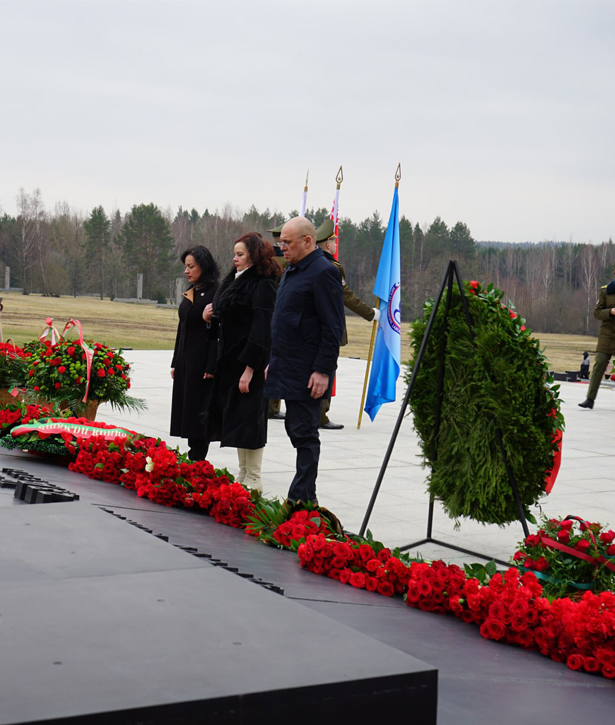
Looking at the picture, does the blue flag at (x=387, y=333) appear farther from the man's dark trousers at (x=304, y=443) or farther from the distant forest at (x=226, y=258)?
the distant forest at (x=226, y=258)

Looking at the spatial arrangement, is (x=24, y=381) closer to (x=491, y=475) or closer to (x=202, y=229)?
(x=491, y=475)

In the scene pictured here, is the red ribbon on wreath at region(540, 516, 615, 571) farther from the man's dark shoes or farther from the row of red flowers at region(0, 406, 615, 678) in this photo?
the man's dark shoes

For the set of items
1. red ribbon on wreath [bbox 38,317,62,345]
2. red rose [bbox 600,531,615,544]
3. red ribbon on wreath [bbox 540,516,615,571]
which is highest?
red ribbon on wreath [bbox 38,317,62,345]

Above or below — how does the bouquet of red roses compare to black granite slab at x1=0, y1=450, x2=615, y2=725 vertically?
above

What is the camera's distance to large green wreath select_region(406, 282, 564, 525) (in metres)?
4.31

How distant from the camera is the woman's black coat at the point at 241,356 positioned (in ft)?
18.9

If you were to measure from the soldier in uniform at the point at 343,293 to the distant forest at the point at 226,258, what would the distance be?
5687 centimetres

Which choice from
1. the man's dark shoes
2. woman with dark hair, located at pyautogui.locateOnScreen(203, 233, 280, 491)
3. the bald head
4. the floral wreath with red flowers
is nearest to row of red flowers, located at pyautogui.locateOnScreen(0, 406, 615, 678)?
woman with dark hair, located at pyautogui.locateOnScreen(203, 233, 280, 491)

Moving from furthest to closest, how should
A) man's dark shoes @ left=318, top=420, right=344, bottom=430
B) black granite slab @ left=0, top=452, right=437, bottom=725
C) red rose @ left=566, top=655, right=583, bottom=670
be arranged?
man's dark shoes @ left=318, top=420, right=344, bottom=430 → red rose @ left=566, top=655, right=583, bottom=670 → black granite slab @ left=0, top=452, right=437, bottom=725

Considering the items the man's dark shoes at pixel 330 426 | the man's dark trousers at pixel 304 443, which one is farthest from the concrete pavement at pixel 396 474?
the man's dark trousers at pixel 304 443

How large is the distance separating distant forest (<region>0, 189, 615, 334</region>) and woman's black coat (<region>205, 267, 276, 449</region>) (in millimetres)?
61087

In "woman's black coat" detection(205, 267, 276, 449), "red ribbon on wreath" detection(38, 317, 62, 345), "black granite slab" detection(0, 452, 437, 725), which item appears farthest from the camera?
"red ribbon on wreath" detection(38, 317, 62, 345)

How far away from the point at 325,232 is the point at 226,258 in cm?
7305

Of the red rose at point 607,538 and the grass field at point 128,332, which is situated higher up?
the red rose at point 607,538
